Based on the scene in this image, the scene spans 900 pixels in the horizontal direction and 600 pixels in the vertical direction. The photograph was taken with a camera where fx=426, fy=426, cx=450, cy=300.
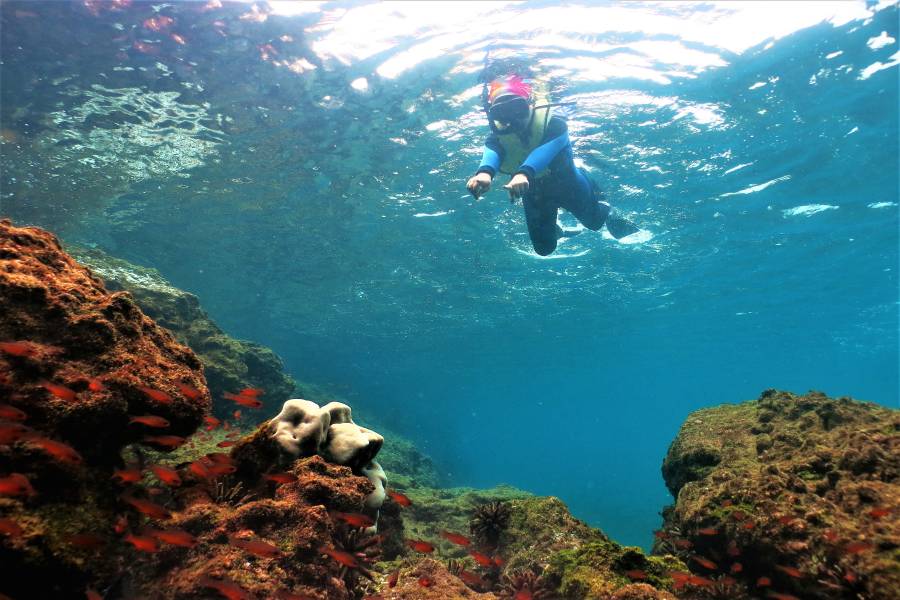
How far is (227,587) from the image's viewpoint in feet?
9.43

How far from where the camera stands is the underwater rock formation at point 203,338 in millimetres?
11773

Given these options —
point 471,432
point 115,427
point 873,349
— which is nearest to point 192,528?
point 115,427

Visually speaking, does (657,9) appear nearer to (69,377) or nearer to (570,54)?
(570,54)

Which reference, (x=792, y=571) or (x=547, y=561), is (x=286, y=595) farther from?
(x=792, y=571)

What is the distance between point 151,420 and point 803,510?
5.97 meters

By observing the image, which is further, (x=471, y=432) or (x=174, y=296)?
(x=471, y=432)

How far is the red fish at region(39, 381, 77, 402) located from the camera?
308cm

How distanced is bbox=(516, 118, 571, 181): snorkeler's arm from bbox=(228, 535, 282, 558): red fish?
649cm

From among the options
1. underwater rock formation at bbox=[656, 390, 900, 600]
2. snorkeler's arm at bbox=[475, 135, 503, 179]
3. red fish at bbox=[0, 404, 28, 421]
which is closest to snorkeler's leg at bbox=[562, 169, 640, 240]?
snorkeler's arm at bbox=[475, 135, 503, 179]

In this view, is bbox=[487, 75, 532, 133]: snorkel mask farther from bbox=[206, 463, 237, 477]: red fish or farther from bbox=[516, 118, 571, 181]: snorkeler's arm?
bbox=[206, 463, 237, 477]: red fish

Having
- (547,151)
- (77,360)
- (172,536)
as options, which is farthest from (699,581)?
(547,151)

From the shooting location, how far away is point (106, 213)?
23.5 meters

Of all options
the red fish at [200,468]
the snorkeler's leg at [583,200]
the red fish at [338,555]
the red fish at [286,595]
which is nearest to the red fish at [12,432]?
the red fish at [200,468]

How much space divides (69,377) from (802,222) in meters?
27.9
